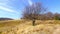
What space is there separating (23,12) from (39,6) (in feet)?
9.98

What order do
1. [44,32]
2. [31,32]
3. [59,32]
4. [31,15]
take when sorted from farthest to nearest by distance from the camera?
[31,15] < [31,32] < [44,32] < [59,32]

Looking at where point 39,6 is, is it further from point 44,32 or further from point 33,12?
point 44,32

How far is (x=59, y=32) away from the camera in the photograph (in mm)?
11516

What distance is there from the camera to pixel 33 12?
22.4 meters

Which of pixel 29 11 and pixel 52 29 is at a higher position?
pixel 29 11

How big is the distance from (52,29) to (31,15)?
9847mm

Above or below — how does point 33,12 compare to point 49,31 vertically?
above

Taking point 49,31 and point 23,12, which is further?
point 23,12

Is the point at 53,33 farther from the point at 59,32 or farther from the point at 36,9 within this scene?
the point at 36,9

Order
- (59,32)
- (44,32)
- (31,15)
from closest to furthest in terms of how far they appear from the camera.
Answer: (59,32), (44,32), (31,15)

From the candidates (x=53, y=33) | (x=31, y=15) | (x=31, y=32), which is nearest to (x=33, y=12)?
(x=31, y=15)

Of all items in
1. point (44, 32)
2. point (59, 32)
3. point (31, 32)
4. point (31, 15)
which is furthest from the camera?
point (31, 15)

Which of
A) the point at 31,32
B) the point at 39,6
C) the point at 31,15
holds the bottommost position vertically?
the point at 31,32

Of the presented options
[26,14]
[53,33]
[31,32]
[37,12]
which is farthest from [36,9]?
[53,33]
